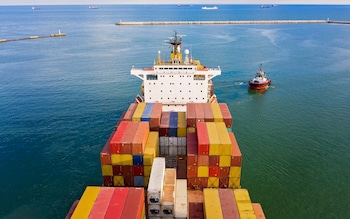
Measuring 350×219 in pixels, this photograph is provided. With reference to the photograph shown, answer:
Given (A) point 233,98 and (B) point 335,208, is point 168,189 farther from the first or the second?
(A) point 233,98

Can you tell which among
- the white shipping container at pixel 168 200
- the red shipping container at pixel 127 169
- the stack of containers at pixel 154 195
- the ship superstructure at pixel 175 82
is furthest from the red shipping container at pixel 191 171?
the ship superstructure at pixel 175 82

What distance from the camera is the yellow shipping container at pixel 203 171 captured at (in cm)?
1984

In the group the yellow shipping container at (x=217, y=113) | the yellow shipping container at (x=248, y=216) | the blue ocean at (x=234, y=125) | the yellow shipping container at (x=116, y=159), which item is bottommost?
the blue ocean at (x=234, y=125)

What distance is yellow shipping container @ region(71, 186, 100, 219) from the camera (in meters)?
14.0

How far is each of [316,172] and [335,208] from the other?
532 centimetres

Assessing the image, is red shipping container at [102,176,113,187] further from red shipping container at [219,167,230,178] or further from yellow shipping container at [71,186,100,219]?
red shipping container at [219,167,230,178]

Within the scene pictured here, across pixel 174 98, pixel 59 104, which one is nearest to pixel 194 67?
pixel 174 98

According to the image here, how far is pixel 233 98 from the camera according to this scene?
51625 millimetres

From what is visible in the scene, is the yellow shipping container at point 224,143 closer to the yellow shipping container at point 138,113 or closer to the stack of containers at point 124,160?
the stack of containers at point 124,160

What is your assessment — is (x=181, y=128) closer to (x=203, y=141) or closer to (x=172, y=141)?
(x=172, y=141)

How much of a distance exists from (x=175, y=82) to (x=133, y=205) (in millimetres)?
20139

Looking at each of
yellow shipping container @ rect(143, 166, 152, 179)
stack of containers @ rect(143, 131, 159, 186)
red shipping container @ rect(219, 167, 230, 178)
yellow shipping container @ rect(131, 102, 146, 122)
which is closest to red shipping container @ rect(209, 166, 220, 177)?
red shipping container @ rect(219, 167, 230, 178)

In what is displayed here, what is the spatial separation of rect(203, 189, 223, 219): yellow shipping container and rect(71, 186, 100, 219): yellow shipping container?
641 centimetres

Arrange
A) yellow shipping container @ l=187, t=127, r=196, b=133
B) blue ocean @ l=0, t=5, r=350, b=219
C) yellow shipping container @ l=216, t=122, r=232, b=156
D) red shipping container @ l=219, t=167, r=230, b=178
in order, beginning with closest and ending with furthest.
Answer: yellow shipping container @ l=216, t=122, r=232, b=156 → red shipping container @ l=219, t=167, r=230, b=178 → yellow shipping container @ l=187, t=127, r=196, b=133 → blue ocean @ l=0, t=5, r=350, b=219
